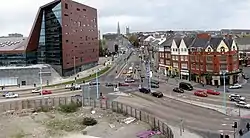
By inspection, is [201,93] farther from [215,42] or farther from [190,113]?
[215,42]

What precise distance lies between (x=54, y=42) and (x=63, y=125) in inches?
2063

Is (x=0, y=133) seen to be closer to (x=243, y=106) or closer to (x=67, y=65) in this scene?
(x=243, y=106)

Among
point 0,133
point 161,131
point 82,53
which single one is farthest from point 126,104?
point 82,53

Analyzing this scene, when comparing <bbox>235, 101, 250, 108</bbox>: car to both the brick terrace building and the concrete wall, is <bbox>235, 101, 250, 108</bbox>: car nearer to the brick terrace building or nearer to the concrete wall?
the brick terrace building

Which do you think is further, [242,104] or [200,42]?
[200,42]

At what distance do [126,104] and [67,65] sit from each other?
44129mm

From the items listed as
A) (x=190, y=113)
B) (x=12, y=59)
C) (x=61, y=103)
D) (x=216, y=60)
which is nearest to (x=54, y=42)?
(x=12, y=59)

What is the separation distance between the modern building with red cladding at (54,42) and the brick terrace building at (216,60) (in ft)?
130

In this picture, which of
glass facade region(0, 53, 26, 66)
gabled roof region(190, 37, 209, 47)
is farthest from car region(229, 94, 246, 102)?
glass facade region(0, 53, 26, 66)

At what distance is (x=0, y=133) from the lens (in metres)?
48.3

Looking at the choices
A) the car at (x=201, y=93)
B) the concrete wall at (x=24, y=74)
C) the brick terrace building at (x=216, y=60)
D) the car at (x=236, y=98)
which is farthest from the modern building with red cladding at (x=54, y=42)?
the car at (x=236, y=98)

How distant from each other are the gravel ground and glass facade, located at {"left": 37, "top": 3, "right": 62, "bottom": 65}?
134 feet

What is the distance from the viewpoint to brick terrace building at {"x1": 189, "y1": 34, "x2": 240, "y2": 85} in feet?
248

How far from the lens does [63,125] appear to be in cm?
5062
